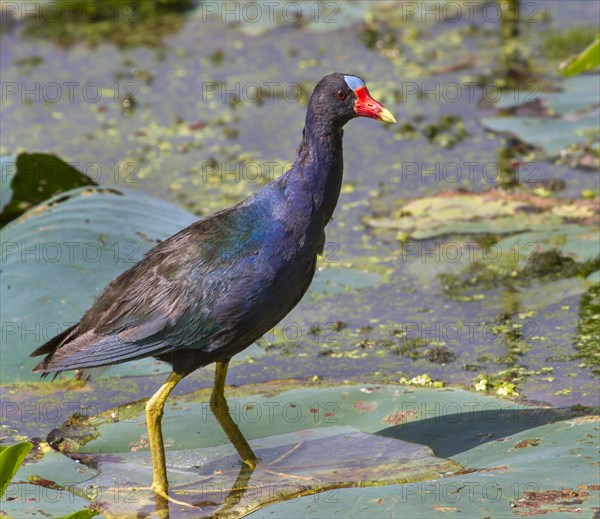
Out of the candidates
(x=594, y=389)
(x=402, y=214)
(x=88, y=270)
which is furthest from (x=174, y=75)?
(x=594, y=389)

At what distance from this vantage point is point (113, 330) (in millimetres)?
4105

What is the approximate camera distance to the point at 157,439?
4.00 m

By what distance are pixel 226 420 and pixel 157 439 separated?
297mm

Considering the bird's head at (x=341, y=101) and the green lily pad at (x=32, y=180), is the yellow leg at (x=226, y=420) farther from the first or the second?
the green lily pad at (x=32, y=180)

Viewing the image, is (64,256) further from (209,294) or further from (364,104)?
(364,104)

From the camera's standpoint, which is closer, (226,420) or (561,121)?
(226,420)

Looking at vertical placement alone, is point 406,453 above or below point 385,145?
below

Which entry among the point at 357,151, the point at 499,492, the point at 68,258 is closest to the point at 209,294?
the point at 499,492

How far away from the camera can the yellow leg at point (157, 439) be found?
3.97m

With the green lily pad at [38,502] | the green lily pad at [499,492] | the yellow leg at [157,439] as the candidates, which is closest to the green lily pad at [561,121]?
the green lily pad at [499,492]

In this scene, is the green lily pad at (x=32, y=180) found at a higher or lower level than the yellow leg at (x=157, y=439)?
higher

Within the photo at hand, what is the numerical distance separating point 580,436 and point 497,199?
260cm


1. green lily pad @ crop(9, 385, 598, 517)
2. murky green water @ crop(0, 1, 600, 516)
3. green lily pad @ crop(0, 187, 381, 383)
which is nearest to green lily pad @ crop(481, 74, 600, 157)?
murky green water @ crop(0, 1, 600, 516)

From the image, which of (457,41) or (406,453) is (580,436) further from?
(457,41)
